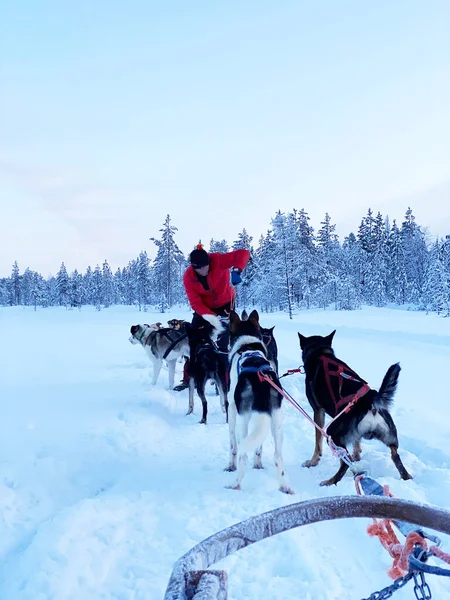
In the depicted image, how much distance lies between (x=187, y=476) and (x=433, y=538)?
123 inches

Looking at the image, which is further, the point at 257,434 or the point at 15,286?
the point at 15,286

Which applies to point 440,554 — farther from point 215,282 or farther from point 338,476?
point 215,282

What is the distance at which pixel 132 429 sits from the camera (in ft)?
16.8

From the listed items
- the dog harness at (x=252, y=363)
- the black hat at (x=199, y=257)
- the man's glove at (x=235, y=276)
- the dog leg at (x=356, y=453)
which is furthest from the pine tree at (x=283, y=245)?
the dog harness at (x=252, y=363)

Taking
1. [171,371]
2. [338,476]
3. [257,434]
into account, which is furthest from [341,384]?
[171,371]

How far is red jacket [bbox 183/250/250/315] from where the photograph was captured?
592 centimetres

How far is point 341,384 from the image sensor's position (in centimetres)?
391

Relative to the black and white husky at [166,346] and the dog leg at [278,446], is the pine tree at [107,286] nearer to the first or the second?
the black and white husky at [166,346]

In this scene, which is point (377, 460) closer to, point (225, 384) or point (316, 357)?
point (316, 357)

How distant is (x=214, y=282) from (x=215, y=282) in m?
0.02

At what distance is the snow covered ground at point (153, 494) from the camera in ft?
7.78

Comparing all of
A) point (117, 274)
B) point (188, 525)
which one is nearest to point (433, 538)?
point (188, 525)

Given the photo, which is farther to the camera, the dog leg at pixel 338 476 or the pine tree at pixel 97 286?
the pine tree at pixel 97 286

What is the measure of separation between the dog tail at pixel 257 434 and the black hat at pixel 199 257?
2.81 metres
